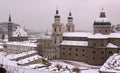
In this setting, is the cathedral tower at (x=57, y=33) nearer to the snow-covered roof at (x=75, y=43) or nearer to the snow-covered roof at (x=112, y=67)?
the snow-covered roof at (x=75, y=43)

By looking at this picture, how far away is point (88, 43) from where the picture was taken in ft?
143

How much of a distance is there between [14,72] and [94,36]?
27.4 m

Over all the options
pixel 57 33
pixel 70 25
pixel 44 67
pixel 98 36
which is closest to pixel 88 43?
pixel 98 36

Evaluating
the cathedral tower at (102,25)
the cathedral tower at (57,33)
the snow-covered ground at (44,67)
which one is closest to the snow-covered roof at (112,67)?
the snow-covered ground at (44,67)

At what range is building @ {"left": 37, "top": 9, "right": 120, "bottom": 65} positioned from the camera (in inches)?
1656

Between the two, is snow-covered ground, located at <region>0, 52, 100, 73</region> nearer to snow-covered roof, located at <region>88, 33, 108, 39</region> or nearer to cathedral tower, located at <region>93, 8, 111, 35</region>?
snow-covered roof, located at <region>88, 33, 108, 39</region>

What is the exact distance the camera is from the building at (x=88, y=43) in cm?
4206

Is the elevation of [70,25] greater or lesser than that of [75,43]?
greater

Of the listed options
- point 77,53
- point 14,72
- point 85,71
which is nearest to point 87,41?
point 77,53

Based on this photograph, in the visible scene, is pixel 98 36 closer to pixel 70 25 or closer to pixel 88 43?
pixel 88 43

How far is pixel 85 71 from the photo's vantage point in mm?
36125

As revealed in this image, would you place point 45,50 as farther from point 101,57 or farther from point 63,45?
point 101,57

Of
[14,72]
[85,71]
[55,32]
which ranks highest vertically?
[55,32]

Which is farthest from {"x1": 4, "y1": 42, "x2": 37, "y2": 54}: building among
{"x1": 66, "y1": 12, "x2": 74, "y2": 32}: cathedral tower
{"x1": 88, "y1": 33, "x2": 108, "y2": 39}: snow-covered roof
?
{"x1": 88, "y1": 33, "x2": 108, "y2": 39}: snow-covered roof
